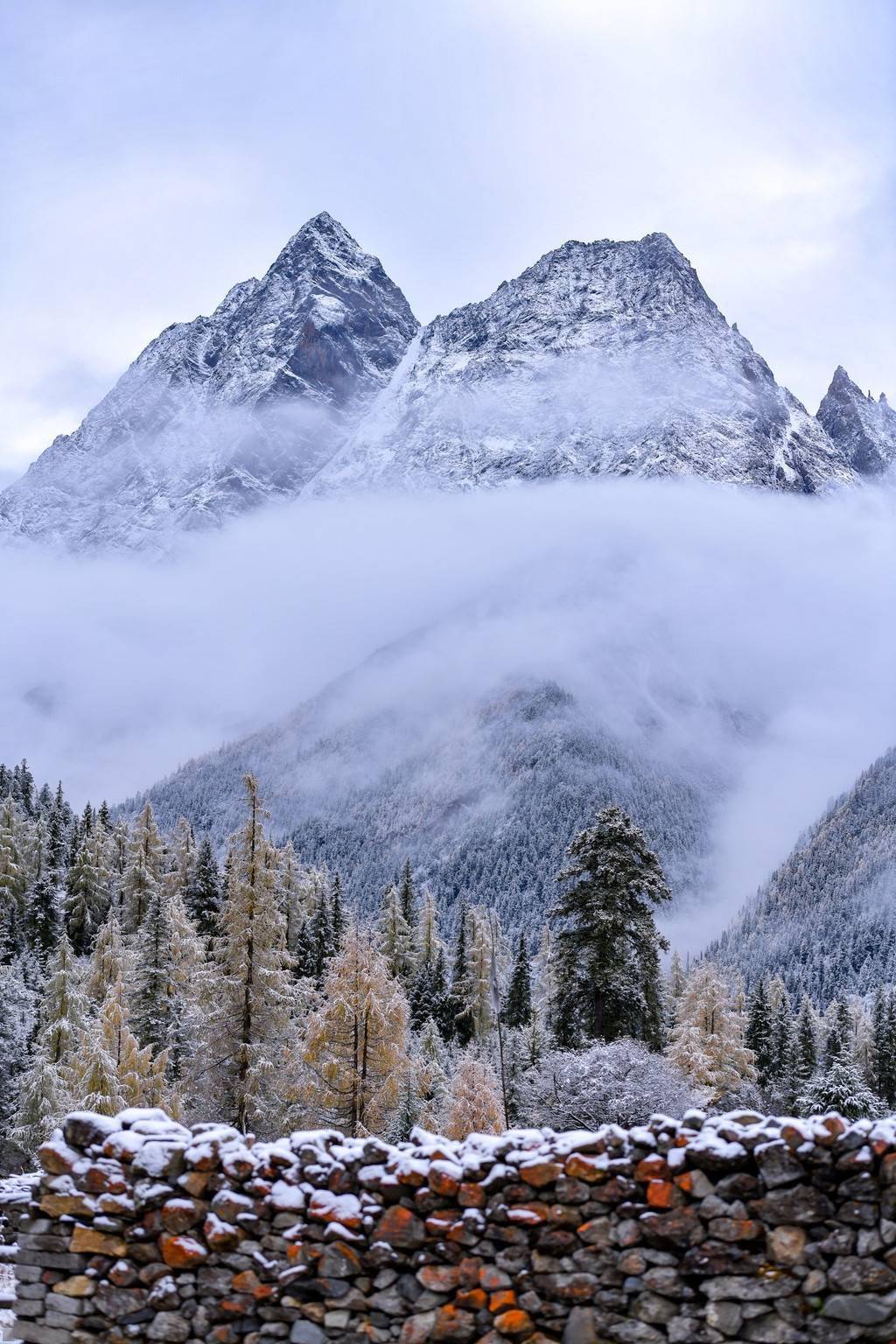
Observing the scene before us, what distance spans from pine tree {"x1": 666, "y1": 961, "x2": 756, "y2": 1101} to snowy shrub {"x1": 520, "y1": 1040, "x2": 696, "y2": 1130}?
14175mm

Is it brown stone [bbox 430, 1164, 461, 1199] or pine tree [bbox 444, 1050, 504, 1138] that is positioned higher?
brown stone [bbox 430, 1164, 461, 1199]

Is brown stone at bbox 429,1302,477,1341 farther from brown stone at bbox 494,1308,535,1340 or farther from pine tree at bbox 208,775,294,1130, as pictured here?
pine tree at bbox 208,775,294,1130

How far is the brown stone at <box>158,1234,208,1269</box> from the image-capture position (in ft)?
25.9

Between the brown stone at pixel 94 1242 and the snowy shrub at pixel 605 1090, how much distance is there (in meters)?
15.0

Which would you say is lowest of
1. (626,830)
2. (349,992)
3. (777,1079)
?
(777,1079)

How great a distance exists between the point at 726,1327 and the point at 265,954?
22.1 metres

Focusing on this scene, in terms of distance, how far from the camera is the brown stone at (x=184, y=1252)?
7887 mm

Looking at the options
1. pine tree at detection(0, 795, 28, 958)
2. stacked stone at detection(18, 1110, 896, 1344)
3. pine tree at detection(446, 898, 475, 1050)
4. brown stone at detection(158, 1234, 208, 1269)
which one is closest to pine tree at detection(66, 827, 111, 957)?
pine tree at detection(0, 795, 28, 958)

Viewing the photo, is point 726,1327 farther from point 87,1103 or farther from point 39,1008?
point 39,1008

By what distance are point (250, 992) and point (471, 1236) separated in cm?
2128

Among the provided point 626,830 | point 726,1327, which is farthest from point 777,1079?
point 726,1327

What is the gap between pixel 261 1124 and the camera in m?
27.6

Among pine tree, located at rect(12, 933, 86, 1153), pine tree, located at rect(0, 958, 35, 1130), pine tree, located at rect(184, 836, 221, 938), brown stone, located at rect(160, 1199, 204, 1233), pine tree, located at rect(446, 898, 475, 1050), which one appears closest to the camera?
brown stone, located at rect(160, 1199, 204, 1233)

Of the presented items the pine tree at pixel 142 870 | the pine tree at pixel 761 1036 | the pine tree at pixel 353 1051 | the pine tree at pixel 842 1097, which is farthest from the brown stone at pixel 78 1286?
the pine tree at pixel 142 870
